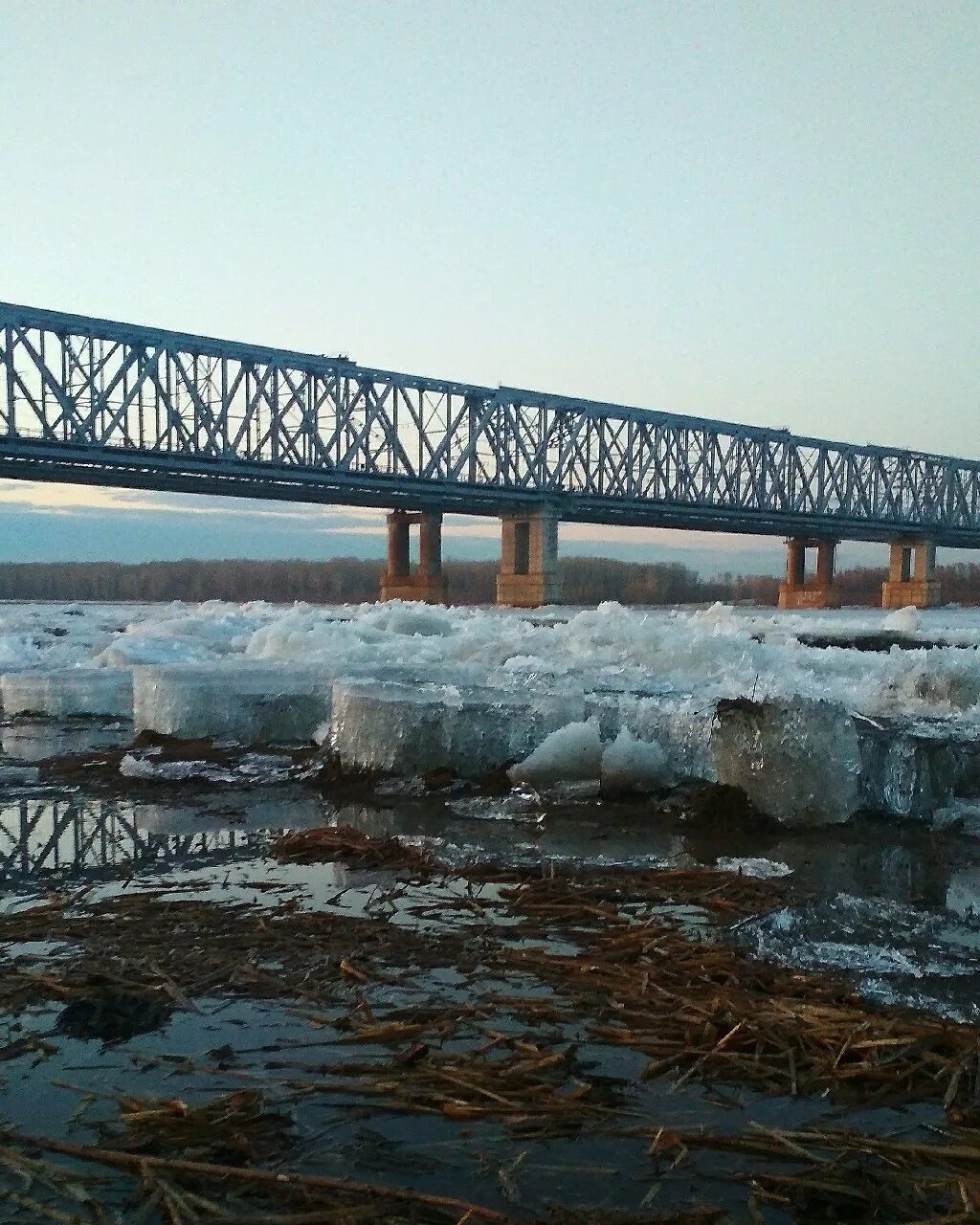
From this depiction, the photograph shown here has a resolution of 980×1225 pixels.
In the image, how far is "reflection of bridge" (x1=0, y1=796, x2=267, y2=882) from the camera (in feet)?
18.2

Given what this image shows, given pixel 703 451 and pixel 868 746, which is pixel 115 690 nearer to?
pixel 868 746

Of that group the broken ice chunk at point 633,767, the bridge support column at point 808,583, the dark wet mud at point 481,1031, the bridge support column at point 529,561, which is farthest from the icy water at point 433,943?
the bridge support column at point 808,583

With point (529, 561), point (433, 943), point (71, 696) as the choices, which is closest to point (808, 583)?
point (529, 561)


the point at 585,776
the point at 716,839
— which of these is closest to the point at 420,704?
the point at 585,776

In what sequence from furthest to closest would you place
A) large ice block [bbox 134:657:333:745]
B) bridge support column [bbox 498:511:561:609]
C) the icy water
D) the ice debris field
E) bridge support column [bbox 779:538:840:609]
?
bridge support column [bbox 779:538:840:609], bridge support column [bbox 498:511:561:609], large ice block [bbox 134:657:333:745], the ice debris field, the icy water

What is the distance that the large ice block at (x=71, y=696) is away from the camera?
41.6 ft

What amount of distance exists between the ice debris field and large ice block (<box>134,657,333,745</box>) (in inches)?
0.6

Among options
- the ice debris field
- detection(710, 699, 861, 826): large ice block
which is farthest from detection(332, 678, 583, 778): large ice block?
detection(710, 699, 861, 826): large ice block

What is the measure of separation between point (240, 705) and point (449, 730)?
2.53m

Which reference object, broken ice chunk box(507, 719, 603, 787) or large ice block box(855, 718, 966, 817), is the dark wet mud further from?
broken ice chunk box(507, 719, 603, 787)

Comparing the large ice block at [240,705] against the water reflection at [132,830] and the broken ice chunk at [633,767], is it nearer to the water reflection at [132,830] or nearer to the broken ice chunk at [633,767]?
the water reflection at [132,830]

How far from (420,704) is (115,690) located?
6.04 m

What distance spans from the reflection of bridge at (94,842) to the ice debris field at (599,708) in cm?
150

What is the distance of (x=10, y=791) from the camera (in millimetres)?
7477
